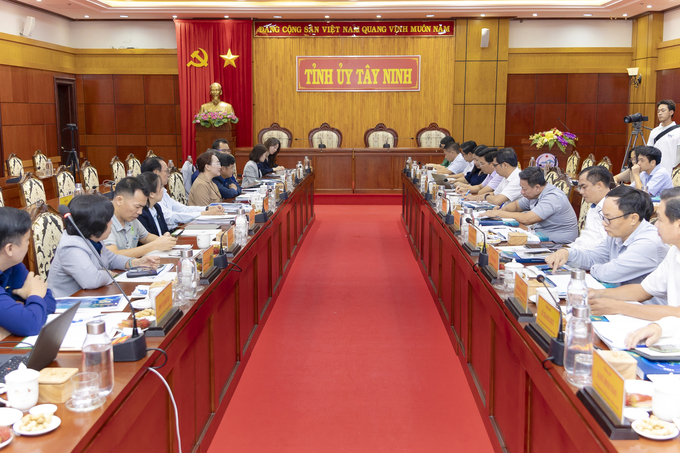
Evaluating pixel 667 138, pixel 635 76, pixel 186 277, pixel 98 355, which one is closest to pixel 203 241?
pixel 186 277

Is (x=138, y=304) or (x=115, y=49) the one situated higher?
(x=115, y=49)

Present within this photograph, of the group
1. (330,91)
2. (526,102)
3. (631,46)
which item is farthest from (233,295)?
(631,46)

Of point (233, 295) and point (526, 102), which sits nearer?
point (233, 295)

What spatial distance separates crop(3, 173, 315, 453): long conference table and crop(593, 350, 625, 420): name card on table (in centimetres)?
111

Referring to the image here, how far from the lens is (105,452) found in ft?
4.46

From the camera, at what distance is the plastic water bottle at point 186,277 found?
2.23 m

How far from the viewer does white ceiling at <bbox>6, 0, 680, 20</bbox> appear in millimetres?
8844

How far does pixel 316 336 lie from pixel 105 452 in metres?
2.36

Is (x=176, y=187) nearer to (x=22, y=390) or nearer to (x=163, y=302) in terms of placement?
(x=163, y=302)

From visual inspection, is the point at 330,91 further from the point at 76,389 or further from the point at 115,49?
the point at 76,389

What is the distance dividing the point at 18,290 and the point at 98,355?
68 cm

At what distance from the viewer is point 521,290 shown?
210 centimetres

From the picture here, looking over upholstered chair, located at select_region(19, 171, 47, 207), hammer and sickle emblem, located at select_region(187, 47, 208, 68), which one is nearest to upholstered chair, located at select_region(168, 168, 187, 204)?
upholstered chair, located at select_region(19, 171, 47, 207)

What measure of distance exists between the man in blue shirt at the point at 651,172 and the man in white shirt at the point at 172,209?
372 cm
